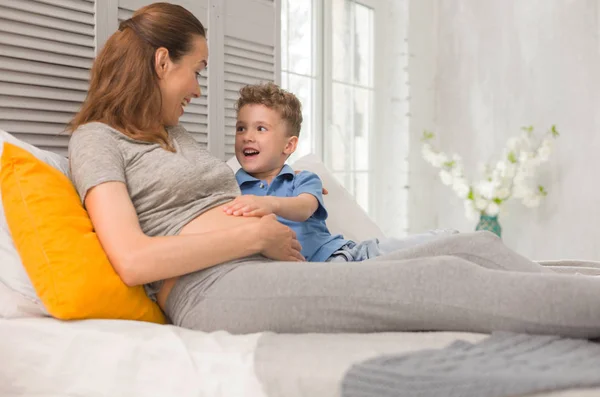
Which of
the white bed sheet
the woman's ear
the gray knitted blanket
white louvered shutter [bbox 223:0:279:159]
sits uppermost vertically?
white louvered shutter [bbox 223:0:279:159]

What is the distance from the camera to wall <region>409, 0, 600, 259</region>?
4.18 metres

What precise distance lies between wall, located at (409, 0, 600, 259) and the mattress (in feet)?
10.7

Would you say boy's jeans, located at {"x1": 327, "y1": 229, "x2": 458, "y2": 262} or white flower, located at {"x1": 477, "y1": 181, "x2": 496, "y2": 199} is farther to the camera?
white flower, located at {"x1": 477, "y1": 181, "x2": 496, "y2": 199}

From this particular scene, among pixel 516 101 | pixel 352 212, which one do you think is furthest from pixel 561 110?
pixel 352 212

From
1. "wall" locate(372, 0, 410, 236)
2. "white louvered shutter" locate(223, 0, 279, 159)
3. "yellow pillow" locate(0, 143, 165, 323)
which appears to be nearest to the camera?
"yellow pillow" locate(0, 143, 165, 323)

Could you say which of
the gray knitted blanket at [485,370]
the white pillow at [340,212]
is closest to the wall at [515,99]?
the white pillow at [340,212]

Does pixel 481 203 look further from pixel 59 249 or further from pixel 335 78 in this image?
pixel 59 249

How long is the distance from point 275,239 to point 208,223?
17 centimetres

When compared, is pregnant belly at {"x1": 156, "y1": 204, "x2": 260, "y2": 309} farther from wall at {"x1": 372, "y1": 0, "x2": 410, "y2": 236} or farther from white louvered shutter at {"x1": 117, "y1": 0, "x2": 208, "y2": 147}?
wall at {"x1": 372, "y1": 0, "x2": 410, "y2": 236}

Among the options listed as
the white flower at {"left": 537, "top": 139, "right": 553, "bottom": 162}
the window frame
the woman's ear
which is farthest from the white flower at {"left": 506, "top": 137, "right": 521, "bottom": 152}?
the woman's ear

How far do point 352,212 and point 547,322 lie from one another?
1.32m

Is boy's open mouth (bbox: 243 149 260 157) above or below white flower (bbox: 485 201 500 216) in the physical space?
above

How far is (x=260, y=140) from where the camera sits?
2178mm

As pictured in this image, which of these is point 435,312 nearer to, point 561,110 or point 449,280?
point 449,280
